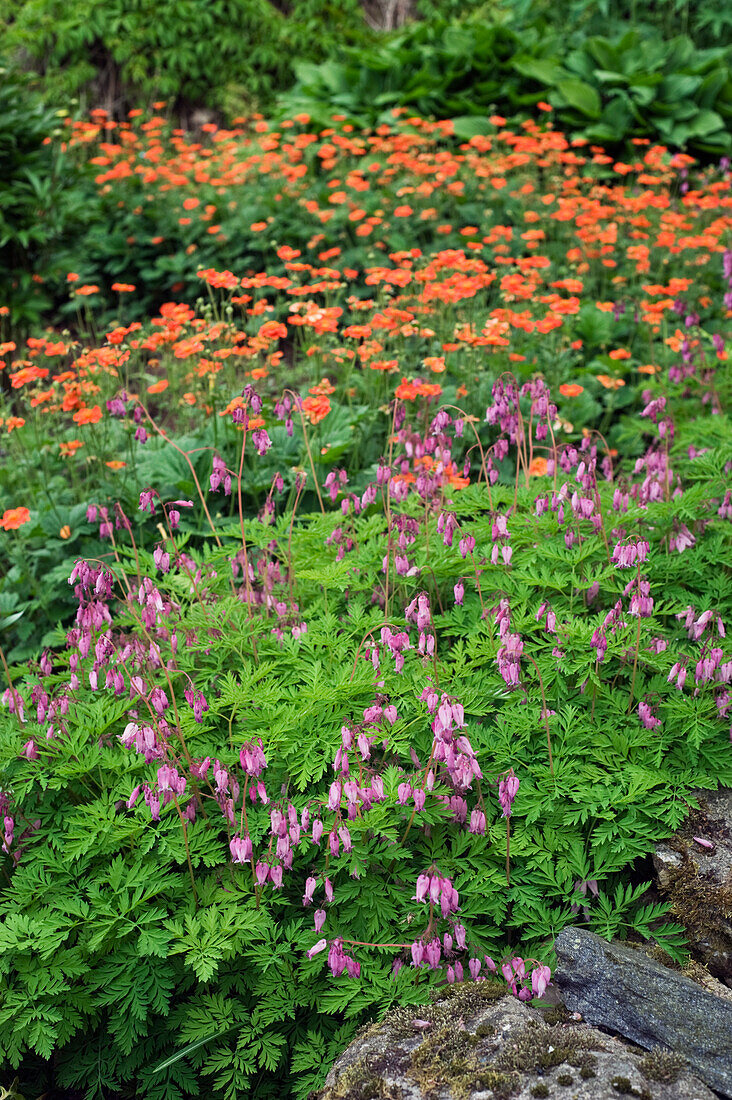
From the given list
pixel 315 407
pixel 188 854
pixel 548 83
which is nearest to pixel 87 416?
pixel 315 407

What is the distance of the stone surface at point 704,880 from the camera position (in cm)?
265

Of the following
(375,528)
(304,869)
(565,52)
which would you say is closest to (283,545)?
(375,528)

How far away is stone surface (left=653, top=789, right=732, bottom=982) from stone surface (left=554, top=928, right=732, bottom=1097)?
0.82 feet

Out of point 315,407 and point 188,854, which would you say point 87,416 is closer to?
point 315,407

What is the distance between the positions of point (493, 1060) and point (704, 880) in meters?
0.95

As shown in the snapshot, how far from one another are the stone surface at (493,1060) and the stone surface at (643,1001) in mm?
76

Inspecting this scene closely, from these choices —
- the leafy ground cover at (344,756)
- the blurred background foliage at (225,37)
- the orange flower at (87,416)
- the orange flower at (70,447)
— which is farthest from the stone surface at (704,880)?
the blurred background foliage at (225,37)

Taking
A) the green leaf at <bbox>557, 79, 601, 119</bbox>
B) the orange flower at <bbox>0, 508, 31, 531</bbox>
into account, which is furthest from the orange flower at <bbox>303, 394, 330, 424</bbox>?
the green leaf at <bbox>557, 79, 601, 119</bbox>

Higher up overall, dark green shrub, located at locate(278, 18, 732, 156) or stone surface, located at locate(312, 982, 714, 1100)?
dark green shrub, located at locate(278, 18, 732, 156)

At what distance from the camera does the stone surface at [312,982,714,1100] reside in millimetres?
2055

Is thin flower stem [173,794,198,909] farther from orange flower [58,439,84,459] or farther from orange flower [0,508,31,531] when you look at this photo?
orange flower [58,439,84,459]

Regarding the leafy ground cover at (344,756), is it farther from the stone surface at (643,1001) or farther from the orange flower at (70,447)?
the orange flower at (70,447)

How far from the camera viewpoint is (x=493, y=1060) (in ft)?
7.11

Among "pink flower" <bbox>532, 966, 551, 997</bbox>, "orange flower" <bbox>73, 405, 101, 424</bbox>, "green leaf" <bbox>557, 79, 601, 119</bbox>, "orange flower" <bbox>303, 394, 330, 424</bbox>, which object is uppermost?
"green leaf" <bbox>557, 79, 601, 119</bbox>
